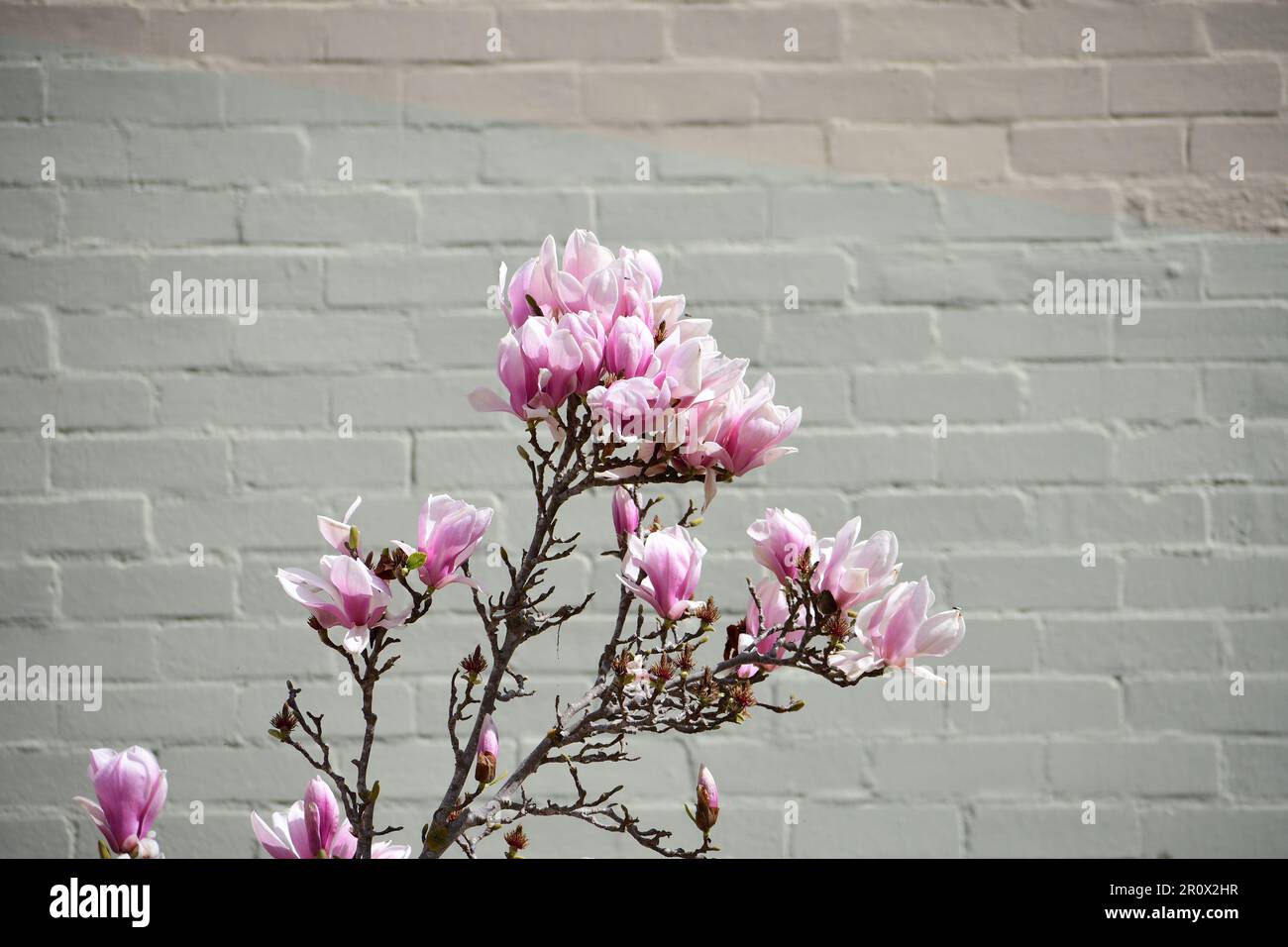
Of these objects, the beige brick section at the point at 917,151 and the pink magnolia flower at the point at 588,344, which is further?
the beige brick section at the point at 917,151

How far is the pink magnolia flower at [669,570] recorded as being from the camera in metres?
0.64

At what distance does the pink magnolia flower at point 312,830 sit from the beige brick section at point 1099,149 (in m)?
1.26

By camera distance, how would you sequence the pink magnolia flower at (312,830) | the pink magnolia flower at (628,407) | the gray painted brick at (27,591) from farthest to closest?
1. the gray painted brick at (27,591)
2. the pink magnolia flower at (312,830)
3. the pink magnolia flower at (628,407)

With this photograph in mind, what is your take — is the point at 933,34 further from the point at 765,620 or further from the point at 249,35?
the point at 765,620

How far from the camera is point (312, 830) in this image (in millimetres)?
700

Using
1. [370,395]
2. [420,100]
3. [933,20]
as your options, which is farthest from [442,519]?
[933,20]

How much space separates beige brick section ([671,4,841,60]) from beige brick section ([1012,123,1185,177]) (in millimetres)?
292

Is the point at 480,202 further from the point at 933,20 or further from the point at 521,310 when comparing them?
the point at 521,310

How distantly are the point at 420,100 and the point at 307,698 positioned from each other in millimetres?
811

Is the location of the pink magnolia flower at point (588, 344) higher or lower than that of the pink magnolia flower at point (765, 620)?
higher

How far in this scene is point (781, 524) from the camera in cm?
67

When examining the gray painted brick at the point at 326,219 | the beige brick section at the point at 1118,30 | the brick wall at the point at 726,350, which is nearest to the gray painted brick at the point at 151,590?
the brick wall at the point at 726,350

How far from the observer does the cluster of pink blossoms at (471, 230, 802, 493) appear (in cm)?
62

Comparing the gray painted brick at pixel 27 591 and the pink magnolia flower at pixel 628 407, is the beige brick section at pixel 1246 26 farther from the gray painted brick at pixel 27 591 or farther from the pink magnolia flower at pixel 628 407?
the gray painted brick at pixel 27 591
